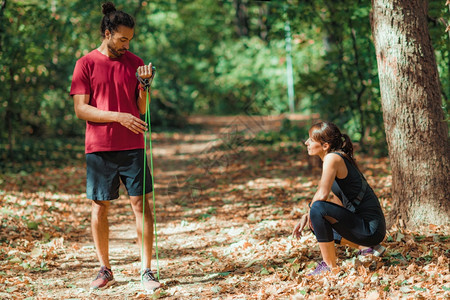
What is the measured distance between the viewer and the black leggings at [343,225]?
3.35m

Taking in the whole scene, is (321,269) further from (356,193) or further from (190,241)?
(190,241)

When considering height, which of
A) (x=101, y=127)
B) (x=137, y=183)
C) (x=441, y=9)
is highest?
(x=441, y=9)

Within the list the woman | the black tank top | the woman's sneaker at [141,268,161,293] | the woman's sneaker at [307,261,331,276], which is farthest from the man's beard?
the woman's sneaker at [307,261,331,276]

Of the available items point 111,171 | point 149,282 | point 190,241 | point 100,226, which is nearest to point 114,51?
point 111,171

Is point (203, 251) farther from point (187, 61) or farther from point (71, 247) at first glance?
point (187, 61)

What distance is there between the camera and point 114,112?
336cm

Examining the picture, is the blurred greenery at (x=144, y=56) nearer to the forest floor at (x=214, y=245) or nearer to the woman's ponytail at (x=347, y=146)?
the forest floor at (x=214, y=245)

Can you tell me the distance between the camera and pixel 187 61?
77.5 feet

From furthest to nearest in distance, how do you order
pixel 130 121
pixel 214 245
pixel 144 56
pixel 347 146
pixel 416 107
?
pixel 144 56 → pixel 214 245 → pixel 416 107 → pixel 347 146 → pixel 130 121

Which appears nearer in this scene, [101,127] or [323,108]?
[101,127]

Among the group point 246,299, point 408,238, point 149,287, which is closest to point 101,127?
point 149,287

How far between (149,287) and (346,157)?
176 centimetres

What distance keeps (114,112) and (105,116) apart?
0.07 meters

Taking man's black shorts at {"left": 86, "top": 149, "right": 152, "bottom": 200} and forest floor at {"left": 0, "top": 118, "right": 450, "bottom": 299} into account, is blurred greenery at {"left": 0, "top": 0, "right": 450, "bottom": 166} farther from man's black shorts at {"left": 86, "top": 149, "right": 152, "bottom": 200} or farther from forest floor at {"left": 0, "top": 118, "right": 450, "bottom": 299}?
man's black shorts at {"left": 86, "top": 149, "right": 152, "bottom": 200}
